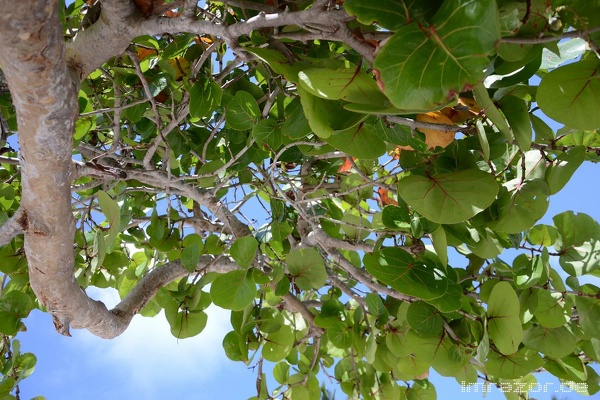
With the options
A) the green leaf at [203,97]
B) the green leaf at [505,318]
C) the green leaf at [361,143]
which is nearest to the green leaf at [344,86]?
the green leaf at [361,143]

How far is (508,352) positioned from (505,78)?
1.63 feet

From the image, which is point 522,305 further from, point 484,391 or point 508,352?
point 484,391

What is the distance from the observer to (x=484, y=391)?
1437 millimetres

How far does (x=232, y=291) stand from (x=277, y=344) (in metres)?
0.32

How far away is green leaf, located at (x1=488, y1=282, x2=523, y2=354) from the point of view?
0.88m

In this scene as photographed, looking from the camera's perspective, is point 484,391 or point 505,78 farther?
point 484,391

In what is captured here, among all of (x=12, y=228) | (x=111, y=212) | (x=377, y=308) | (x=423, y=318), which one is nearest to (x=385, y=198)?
(x=377, y=308)

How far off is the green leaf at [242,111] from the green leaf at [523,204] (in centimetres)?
45

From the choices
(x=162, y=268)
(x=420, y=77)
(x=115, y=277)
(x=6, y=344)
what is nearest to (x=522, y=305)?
(x=420, y=77)

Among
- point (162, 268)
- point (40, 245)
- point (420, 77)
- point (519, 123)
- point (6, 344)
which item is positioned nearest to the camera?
point (420, 77)

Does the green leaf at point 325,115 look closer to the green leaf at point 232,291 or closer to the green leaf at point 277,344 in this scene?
the green leaf at point 232,291

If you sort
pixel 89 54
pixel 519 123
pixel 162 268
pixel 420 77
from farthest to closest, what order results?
pixel 162 268
pixel 89 54
pixel 519 123
pixel 420 77

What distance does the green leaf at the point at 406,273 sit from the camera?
847 mm

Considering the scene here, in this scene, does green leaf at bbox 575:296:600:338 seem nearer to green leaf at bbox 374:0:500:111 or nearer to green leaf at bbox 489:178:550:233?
green leaf at bbox 489:178:550:233
